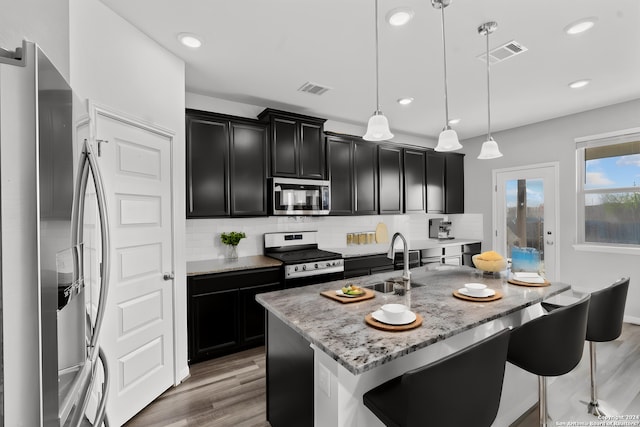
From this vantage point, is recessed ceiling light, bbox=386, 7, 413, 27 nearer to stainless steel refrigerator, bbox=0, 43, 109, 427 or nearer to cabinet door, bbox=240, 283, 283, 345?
stainless steel refrigerator, bbox=0, 43, 109, 427

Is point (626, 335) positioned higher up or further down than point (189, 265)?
further down

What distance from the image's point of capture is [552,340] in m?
1.52

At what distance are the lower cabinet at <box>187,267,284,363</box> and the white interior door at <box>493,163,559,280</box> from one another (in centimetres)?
398

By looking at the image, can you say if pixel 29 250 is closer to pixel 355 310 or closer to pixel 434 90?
pixel 355 310

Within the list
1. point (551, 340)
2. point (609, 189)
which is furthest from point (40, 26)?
point (609, 189)

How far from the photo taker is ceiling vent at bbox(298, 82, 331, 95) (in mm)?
3152

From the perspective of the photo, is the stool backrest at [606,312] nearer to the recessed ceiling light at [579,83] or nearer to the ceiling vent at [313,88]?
the recessed ceiling light at [579,83]

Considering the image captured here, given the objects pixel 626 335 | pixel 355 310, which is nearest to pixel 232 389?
pixel 355 310

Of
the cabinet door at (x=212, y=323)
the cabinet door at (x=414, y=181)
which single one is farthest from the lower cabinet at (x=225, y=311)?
the cabinet door at (x=414, y=181)

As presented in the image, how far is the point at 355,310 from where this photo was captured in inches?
63.0

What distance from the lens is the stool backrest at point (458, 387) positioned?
1018 millimetres

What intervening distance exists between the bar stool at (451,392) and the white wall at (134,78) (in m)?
1.99

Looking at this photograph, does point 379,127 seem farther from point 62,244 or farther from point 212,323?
point 212,323

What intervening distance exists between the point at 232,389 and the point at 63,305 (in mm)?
2029
